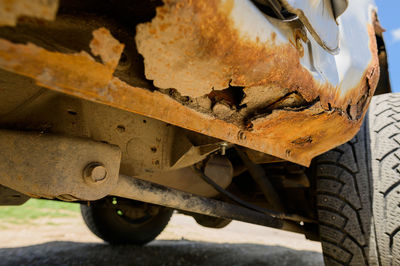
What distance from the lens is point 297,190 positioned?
1.85 metres

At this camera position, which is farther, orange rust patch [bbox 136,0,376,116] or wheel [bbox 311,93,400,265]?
wheel [bbox 311,93,400,265]

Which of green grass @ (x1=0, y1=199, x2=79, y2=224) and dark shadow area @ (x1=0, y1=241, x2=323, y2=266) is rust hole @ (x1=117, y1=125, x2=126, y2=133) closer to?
dark shadow area @ (x1=0, y1=241, x2=323, y2=266)

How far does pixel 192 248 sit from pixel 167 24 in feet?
8.60

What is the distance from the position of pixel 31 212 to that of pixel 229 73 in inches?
177

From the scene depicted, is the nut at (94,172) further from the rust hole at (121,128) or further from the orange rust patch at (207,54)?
the orange rust patch at (207,54)

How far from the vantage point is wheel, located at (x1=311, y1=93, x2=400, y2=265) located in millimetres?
1265

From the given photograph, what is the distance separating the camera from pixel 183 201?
1.26 metres

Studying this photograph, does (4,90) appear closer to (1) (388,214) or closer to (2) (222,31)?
(2) (222,31)

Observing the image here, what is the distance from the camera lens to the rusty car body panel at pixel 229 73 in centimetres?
56

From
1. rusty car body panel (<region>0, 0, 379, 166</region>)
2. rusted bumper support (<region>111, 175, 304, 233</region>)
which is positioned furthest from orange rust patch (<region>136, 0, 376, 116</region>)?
rusted bumper support (<region>111, 175, 304, 233</region>)

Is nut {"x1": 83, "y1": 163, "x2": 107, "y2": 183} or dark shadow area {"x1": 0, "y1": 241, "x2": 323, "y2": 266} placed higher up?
nut {"x1": 83, "y1": 163, "x2": 107, "y2": 183}

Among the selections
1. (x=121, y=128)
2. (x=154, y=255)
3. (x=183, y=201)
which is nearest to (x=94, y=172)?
(x=121, y=128)

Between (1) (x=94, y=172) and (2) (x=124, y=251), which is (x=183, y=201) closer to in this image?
(1) (x=94, y=172)

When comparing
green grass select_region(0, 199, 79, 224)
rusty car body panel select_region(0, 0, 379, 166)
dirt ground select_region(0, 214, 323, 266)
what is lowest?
green grass select_region(0, 199, 79, 224)
